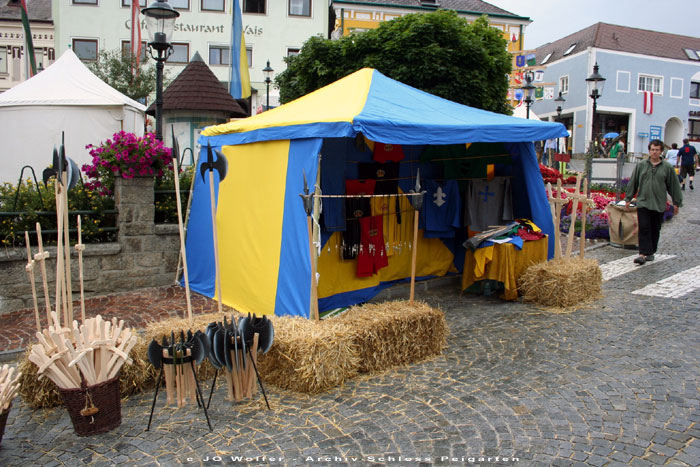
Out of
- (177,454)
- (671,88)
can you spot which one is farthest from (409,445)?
(671,88)

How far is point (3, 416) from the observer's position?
3.13m

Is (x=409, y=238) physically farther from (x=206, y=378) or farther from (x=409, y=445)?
(x=409, y=445)

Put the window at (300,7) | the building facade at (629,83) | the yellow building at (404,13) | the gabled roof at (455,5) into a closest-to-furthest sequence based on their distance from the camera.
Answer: the window at (300,7) < the yellow building at (404,13) < the gabled roof at (455,5) < the building facade at (629,83)

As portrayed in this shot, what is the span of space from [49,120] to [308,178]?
29.3 ft

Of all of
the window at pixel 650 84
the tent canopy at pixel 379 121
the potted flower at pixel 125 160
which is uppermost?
the window at pixel 650 84

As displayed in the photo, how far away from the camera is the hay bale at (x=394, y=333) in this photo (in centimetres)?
426

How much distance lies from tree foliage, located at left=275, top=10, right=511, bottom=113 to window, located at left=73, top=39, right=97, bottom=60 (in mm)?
16533

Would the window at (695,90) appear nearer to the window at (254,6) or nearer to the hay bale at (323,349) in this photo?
the window at (254,6)

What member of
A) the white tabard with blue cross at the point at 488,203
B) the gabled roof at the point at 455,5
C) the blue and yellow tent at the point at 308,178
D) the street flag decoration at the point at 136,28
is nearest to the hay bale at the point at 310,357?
the blue and yellow tent at the point at 308,178

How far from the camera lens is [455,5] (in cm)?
3130

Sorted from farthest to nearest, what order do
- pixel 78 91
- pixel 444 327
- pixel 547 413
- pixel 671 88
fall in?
pixel 671 88
pixel 78 91
pixel 444 327
pixel 547 413

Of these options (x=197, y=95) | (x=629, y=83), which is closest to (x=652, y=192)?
(x=197, y=95)

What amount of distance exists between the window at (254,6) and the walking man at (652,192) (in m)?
23.6

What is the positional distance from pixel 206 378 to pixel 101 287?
320cm
